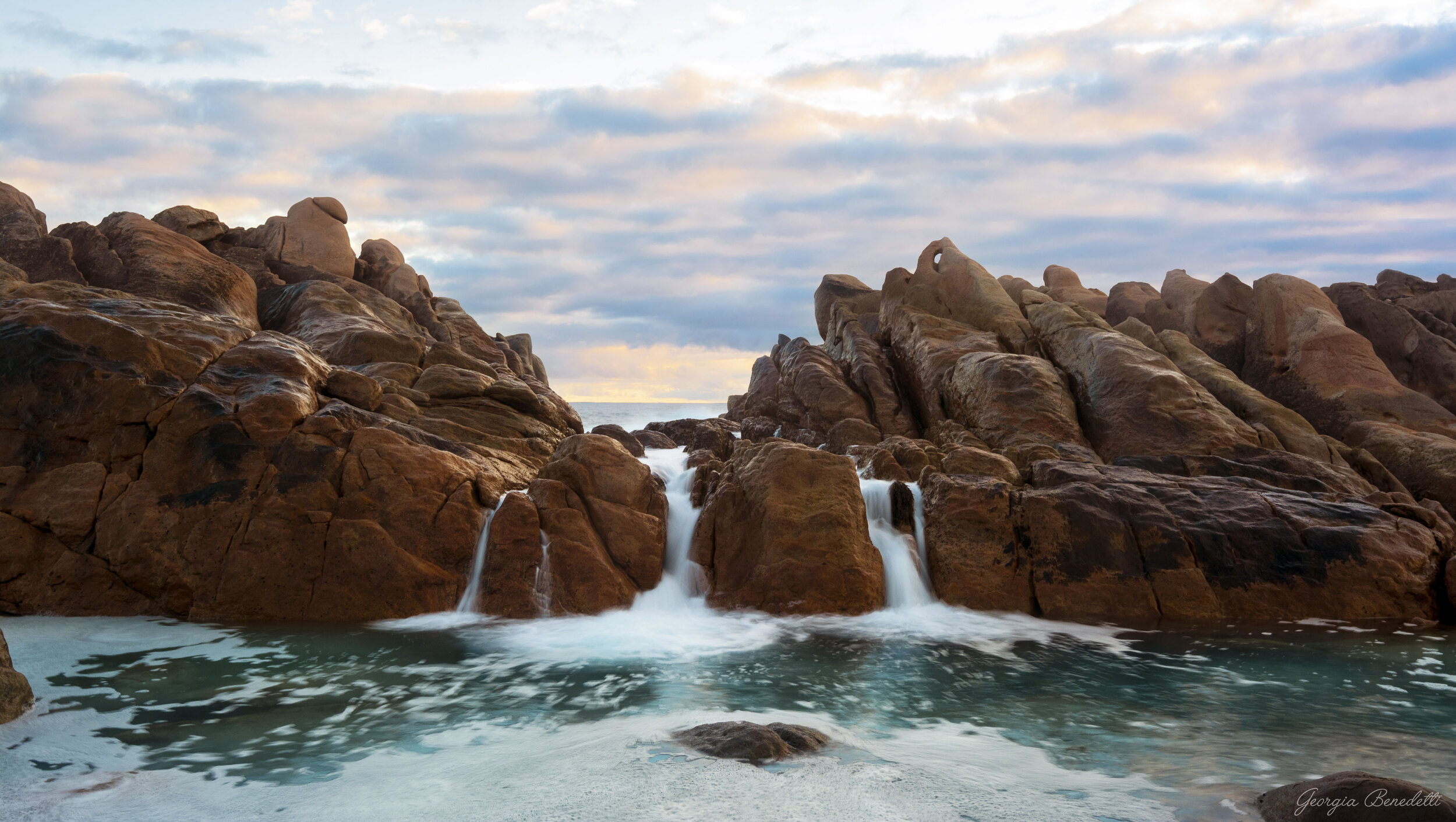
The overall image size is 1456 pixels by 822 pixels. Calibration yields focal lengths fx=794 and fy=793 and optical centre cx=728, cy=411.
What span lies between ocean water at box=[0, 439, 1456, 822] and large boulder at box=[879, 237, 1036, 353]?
45.2 feet

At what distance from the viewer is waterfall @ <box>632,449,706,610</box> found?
1304cm

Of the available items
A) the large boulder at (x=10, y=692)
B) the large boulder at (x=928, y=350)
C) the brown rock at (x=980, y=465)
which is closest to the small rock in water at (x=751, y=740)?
the large boulder at (x=10, y=692)

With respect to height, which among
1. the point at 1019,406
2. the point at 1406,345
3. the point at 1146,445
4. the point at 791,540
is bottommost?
the point at 791,540

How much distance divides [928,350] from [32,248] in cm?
2322

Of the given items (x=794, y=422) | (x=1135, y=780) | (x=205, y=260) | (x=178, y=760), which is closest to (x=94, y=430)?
(x=178, y=760)

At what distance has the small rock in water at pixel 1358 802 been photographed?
4.48 m

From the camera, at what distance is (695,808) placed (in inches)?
209

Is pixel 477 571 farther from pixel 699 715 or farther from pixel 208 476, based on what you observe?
pixel 699 715

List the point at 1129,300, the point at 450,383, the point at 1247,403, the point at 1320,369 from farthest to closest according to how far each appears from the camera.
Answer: the point at 1129,300 < the point at 1320,369 < the point at 1247,403 < the point at 450,383

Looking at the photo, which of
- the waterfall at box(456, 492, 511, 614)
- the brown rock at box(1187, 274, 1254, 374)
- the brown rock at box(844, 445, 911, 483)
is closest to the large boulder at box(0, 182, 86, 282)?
the waterfall at box(456, 492, 511, 614)

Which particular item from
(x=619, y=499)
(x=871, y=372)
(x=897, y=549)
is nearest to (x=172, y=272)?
(x=619, y=499)

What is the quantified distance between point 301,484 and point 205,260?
1119 centimetres

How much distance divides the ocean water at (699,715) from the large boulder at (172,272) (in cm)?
995

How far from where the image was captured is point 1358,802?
4758mm
